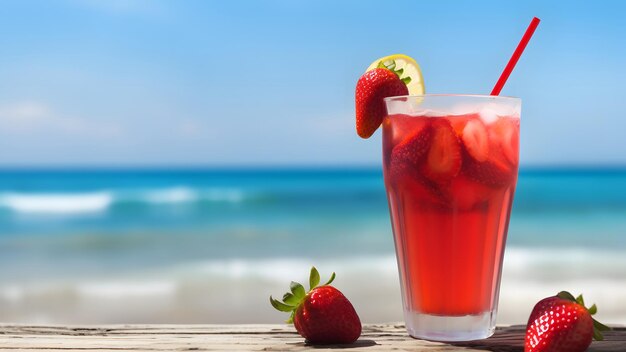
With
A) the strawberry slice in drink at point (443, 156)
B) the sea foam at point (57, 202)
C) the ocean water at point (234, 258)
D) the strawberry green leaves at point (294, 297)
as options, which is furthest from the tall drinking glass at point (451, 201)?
the sea foam at point (57, 202)

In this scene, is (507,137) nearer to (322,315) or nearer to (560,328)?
(560,328)

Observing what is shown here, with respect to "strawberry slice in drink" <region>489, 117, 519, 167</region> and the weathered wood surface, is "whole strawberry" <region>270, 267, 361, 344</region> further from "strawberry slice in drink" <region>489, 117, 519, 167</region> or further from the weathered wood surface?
"strawberry slice in drink" <region>489, 117, 519, 167</region>

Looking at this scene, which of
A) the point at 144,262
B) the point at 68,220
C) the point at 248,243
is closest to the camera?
the point at 144,262

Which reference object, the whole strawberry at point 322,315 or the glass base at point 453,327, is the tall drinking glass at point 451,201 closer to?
the glass base at point 453,327

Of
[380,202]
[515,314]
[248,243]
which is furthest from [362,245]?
[380,202]

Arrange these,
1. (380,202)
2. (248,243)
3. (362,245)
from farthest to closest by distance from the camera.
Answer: (380,202) < (248,243) < (362,245)

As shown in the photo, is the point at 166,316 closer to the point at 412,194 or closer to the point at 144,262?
the point at 144,262

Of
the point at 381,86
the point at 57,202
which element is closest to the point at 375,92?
the point at 381,86

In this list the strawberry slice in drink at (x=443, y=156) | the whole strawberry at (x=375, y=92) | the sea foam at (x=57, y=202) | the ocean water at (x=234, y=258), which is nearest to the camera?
the strawberry slice in drink at (x=443, y=156)
